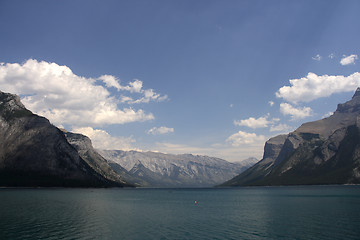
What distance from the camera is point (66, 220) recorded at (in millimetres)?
75938

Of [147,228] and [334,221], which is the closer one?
[147,228]

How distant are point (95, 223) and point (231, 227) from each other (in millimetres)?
35926

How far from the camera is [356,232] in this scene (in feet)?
188

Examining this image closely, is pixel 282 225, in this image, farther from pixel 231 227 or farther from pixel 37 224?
pixel 37 224

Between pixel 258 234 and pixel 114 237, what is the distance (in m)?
30.6

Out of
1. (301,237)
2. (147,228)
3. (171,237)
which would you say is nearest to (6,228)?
(147,228)

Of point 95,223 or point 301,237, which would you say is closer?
point 301,237

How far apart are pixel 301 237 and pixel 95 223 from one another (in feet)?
167

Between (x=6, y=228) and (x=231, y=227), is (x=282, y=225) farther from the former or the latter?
(x=6, y=228)

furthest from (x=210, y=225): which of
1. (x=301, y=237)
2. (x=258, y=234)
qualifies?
(x=301, y=237)

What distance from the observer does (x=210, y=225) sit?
234 feet

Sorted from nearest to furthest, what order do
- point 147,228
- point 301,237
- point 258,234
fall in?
point 301,237 < point 258,234 < point 147,228

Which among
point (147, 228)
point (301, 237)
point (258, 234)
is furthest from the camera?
point (147, 228)

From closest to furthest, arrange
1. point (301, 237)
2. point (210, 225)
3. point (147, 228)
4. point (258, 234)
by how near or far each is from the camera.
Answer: point (301, 237), point (258, 234), point (147, 228), point (210, 225)
